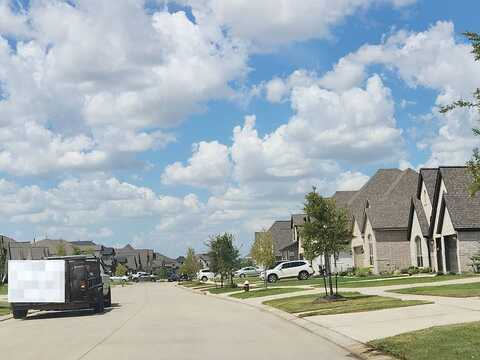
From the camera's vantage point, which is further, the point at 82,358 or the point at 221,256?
the point at 221,256

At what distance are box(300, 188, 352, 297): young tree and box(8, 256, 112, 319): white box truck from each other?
885 centimetres

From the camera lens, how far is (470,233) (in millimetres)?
40375

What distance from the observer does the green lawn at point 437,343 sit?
1125cm

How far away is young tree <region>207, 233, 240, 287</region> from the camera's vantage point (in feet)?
164

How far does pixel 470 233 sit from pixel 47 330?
27.4 meters

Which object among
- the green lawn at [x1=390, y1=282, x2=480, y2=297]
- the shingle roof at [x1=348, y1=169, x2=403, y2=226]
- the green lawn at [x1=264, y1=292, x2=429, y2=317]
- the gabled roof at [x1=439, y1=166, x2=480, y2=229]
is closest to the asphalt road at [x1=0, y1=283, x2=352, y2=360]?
the green lawn at [x1=264, y1=292, x2=429, y2=317]

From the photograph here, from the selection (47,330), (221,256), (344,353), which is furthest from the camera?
(221,256)

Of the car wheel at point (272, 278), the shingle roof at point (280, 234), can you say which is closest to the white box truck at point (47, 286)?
the car wheel at point (272, 278)

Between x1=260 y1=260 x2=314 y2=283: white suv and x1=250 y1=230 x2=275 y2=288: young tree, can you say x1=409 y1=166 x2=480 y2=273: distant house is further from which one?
x1=260 y1=260 x2=314 y2=283: white suv

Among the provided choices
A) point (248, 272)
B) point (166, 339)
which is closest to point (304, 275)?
point (248, 272)

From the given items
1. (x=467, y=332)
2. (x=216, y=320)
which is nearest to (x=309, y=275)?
(x=216, y=320)

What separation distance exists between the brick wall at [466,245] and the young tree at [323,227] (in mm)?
15959

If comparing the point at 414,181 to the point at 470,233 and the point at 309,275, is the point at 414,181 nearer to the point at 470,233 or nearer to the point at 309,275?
the point at 309,275

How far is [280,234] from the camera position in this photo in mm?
91875
